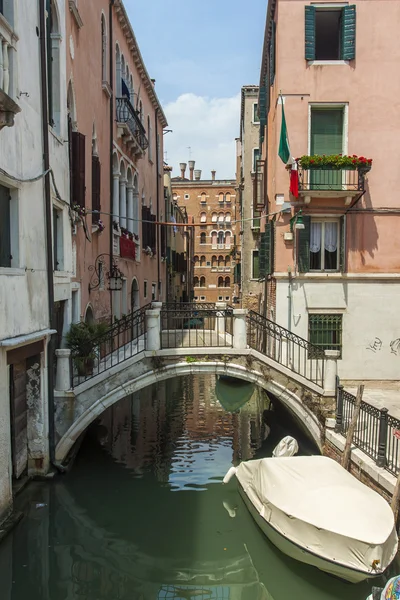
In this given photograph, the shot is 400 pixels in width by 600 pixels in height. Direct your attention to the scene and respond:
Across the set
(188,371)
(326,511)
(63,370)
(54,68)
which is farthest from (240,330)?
(54,68)

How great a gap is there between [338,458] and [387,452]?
3.33ft

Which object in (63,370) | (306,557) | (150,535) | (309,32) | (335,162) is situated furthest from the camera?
(309,32)

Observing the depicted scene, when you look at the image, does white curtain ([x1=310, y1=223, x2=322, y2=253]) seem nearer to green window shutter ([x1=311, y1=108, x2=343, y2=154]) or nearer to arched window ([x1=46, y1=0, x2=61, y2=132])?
green window shutter ([x1=311, y1=108, x2=343, y2=154])

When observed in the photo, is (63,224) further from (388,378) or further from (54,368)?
(388,378)

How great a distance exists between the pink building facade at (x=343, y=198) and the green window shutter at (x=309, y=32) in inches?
0.9

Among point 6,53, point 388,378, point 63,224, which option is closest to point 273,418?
point 388,378

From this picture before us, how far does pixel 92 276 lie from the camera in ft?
41.1

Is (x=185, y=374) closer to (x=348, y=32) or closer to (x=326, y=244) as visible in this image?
(x=326, y=244)

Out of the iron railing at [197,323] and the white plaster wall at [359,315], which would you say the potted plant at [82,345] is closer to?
the iron railing at [197,323]

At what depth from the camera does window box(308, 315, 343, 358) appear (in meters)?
13.5

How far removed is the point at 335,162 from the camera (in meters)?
12.5

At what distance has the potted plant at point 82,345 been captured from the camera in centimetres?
1000

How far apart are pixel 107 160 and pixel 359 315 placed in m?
7.40

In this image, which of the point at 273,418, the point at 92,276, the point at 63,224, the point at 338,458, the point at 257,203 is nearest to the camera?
the point at 338,458
